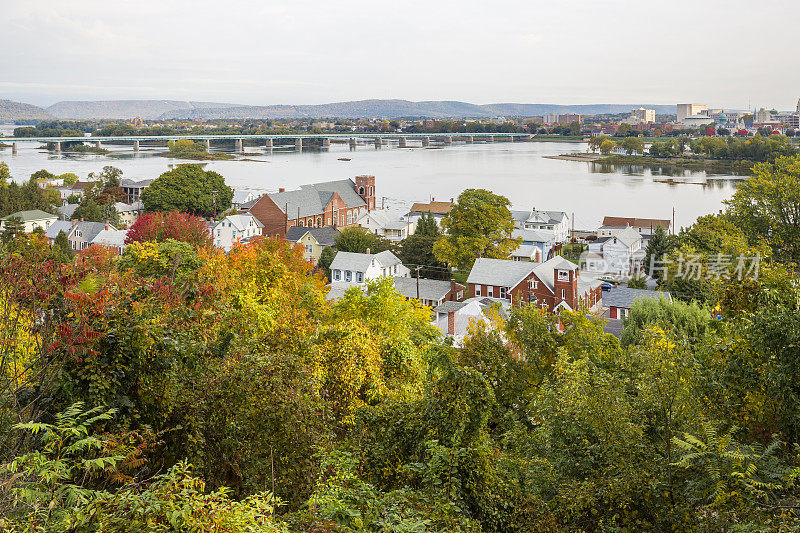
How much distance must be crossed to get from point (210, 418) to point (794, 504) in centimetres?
427

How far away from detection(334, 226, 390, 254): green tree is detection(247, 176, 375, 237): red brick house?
15.2 feet

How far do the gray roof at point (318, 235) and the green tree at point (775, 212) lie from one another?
19113 mm

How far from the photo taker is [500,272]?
2553 cm

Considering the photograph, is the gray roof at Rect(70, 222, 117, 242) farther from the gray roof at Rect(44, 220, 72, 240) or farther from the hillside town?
the gray roof at Rect(44, 220, 72, 240)

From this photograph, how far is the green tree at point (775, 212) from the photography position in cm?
2412

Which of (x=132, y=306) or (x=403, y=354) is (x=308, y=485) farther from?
(x=403, y=354)

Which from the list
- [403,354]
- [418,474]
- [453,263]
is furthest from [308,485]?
[453,263]

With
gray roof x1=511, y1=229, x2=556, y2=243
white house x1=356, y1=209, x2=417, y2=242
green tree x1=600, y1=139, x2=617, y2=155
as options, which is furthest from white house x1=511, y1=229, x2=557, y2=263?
green tree x1=600, y1=139, x2=617, y2=155

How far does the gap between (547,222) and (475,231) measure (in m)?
10.4

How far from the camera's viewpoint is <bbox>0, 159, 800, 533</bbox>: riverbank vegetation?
394 centimetres

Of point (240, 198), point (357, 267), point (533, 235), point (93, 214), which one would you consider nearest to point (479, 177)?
point (240, 198)

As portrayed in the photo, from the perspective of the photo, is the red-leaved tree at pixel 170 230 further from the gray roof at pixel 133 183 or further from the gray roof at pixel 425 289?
the gray roof at pixel 133 183

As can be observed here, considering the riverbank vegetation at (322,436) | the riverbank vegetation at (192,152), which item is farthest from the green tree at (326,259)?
the riverbank vegetation at (192,152)

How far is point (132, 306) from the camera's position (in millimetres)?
5219
